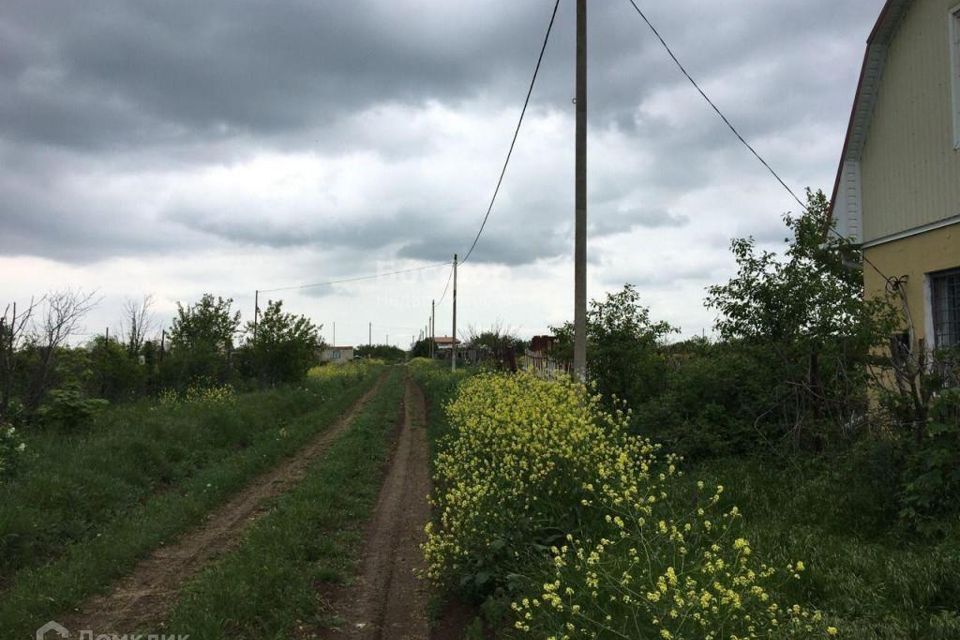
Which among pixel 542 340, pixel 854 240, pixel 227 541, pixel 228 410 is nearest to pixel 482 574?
pixel 227 541

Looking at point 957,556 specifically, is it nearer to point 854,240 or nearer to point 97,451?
point 854,240

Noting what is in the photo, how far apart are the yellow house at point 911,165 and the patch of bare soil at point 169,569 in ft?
28.9

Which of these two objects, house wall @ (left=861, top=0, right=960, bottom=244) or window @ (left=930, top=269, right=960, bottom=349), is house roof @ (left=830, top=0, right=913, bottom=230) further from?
window @ (left=930, top=269, right=960, bottom=349)

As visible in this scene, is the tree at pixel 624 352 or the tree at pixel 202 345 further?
the tree at pixel 202 345

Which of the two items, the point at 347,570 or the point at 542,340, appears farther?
the point at 542,340

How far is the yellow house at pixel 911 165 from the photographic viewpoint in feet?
27.6

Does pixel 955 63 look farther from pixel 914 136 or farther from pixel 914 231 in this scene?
pixel 914 231

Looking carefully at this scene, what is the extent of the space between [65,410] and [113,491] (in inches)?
158

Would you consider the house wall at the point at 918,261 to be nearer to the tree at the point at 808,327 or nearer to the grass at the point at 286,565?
the tree at the point at 808,327

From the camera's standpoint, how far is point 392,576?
6.03 meters

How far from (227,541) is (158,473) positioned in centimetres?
357

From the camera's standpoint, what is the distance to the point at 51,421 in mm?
11352

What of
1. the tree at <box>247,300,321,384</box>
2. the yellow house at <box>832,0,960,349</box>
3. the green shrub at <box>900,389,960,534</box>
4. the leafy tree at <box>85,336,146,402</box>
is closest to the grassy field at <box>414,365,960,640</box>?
the green shrub at <box>900,389,960,534</box>

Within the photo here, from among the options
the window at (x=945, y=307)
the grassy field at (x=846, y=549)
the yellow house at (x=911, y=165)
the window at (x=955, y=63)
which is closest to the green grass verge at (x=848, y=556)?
the grassy field at (x=846, y=549)
